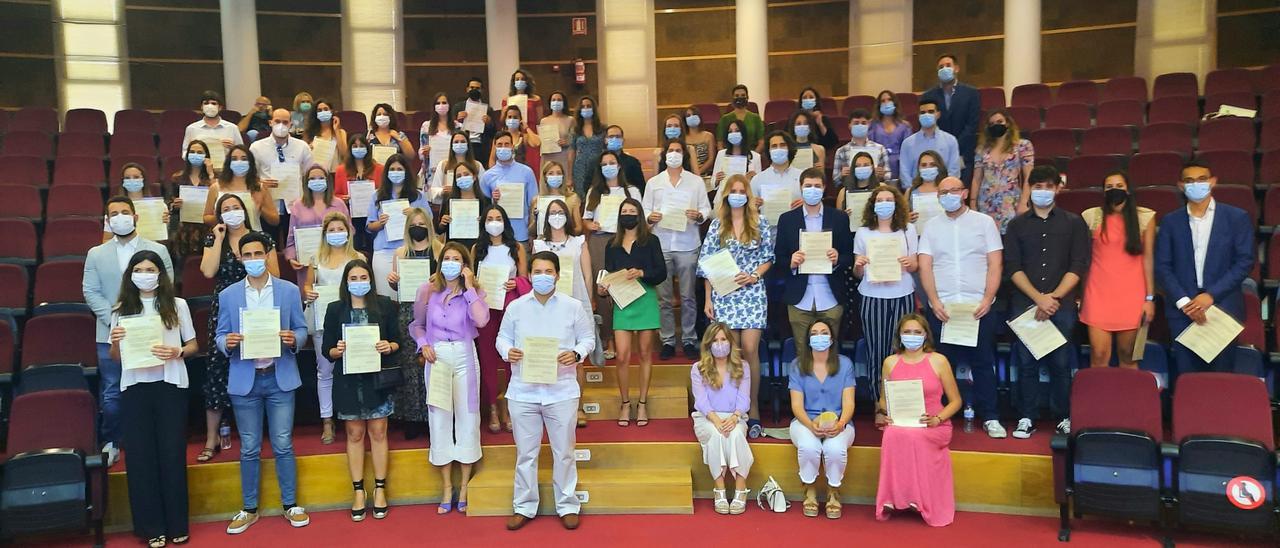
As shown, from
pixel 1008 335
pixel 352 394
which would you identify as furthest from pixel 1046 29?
pixel 352 394

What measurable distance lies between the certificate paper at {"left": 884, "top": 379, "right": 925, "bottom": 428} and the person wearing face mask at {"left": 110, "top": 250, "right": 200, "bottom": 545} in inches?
169

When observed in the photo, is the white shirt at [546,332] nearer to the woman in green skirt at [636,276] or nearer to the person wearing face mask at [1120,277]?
the woman in green skirt at [636,276]

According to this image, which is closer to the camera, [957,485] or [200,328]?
[957,485]

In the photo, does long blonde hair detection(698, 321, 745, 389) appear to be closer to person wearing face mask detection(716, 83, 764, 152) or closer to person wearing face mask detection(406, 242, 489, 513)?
person wearing face mask detection(406, 242, 489, 513)

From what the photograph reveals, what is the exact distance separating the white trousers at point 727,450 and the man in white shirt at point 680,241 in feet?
4.52

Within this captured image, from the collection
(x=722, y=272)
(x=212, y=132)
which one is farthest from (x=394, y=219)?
(x=212, y=132)

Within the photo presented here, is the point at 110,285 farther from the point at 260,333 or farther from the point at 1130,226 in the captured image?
the point at 1130,226

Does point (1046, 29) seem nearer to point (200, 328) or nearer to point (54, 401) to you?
point (200, 328)

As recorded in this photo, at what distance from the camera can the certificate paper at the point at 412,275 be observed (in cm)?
652

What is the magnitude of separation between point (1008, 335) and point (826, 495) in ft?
5.96

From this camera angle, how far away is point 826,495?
21.0 feet

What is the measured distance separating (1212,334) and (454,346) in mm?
4706

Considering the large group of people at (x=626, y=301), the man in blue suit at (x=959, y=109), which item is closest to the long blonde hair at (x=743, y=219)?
the large group of people at (x=626, y=301)

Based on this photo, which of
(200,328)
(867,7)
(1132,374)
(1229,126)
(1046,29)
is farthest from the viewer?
(867,7)
